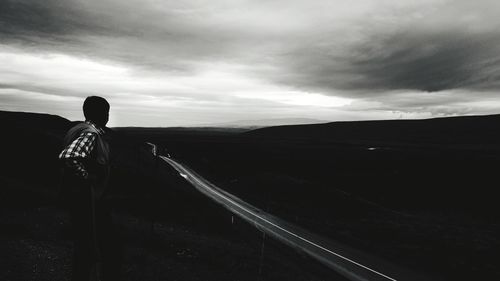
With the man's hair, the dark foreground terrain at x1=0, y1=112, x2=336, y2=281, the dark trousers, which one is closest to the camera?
the dark trousers

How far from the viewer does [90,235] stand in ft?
14.9

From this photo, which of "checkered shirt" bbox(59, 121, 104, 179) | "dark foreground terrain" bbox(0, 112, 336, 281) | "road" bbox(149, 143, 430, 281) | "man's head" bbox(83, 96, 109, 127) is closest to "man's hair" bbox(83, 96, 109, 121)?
"man's head" bbox(83, 96, 109, 127)

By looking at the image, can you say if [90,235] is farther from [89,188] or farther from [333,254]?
[333,254]

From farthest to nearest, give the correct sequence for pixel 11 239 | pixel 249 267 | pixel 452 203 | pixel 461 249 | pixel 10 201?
pixel 452 203 → pixel 461 249 → pixel 10 201 → pixel 249 267 → pixel 11 239

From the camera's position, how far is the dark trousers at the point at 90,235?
436cm

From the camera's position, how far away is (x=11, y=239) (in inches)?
349

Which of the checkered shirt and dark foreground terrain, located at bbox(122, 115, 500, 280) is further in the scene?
dark foreground terrain, located at bbox(122, 115, 500, 280)

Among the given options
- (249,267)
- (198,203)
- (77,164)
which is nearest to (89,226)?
(77,164)

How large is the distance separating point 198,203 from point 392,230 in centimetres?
1643

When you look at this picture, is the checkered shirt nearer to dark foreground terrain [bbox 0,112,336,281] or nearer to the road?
dark foreground terrain [bbox 0,112,336,281]

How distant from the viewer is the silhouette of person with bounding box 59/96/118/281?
419cm

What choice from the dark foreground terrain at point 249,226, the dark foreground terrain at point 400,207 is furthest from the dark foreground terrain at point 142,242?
the dark foreground terrain at point 400,207

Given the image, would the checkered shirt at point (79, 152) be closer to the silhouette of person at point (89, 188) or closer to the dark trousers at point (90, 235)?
the silhouette of person at point (89, 188)

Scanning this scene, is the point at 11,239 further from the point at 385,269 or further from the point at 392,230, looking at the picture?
the point at 392,230
